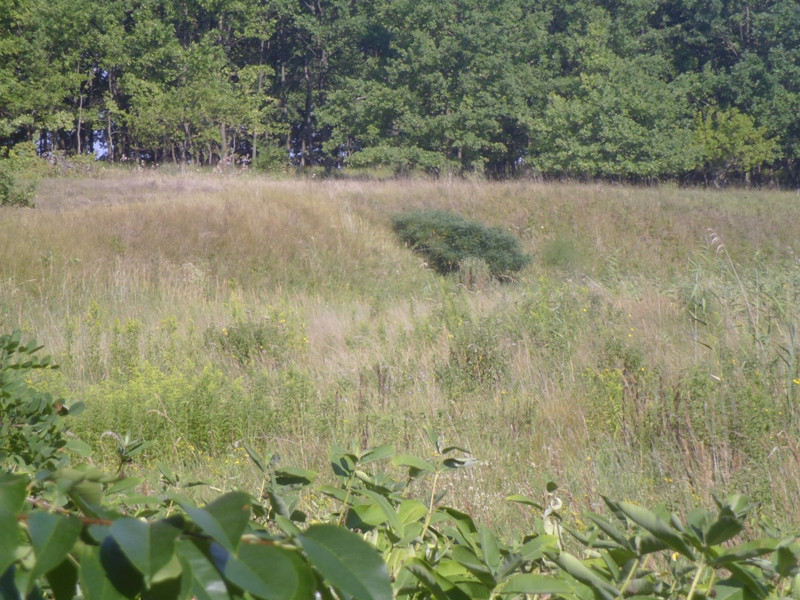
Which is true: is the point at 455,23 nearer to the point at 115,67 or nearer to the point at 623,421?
the point at 115,67

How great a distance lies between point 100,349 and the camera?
5.95 m

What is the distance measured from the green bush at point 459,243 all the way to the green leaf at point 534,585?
45.1ft

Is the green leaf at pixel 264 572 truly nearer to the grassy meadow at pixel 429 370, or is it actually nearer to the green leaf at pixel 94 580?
the green leaf at pixel 94 580

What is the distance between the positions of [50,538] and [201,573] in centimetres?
11

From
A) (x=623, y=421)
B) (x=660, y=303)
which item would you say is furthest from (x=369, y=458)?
(x=660, y=303)

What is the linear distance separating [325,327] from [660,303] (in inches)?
126

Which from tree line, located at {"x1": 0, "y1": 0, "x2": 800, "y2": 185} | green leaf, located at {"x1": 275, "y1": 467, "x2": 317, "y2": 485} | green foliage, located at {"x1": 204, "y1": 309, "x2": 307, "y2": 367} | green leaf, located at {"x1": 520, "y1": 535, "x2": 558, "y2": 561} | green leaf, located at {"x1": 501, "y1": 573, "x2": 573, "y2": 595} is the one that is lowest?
green foliage, located at {"x1": 204, "y1": 309, "x2": 307, "y2": 367}

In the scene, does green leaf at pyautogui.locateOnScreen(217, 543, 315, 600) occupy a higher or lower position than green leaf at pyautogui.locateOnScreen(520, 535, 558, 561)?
higher

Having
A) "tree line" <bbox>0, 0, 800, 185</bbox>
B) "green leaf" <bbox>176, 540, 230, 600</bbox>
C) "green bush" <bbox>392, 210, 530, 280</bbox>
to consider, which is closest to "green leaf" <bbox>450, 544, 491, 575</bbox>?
"green leaf" <bbox>176, 540, 230, 600</bbox>

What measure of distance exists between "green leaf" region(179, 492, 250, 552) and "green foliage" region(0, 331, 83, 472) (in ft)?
5.30

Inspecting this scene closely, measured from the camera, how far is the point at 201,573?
0.55 meters

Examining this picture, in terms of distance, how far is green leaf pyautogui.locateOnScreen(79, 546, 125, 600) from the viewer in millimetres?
529

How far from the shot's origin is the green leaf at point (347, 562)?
545 millimetres

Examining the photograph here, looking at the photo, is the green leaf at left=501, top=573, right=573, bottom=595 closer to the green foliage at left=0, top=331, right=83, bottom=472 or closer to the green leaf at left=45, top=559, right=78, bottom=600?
the green leaf at left=45, top=559, right=78, bottom=600
